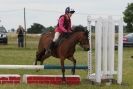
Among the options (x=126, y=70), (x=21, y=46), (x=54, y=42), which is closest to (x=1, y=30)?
(x=21, y=46)

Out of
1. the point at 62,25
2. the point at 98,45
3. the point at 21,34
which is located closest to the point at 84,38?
the point at 98,45

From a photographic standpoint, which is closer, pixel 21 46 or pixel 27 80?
pixel 27 80

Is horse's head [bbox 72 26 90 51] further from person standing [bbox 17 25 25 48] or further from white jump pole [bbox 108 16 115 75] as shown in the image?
person standing [bbox 17 25 25 48]

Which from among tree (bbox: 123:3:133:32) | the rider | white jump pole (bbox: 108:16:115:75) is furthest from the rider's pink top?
tree (bbox: 123:3:133:32)

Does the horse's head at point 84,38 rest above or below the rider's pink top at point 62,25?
below

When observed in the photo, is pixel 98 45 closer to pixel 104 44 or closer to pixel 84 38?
pixel 104 44

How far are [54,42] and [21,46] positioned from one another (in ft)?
76.1

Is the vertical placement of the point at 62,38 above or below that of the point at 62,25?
below

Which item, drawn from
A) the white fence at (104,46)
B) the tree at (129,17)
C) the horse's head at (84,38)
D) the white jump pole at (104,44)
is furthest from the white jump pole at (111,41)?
the tree at (129,17)

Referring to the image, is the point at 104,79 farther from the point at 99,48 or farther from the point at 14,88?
the point at 14,88

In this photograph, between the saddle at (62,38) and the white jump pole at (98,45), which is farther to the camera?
A: the saddle at (62,38)

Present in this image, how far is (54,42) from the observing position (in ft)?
50.6

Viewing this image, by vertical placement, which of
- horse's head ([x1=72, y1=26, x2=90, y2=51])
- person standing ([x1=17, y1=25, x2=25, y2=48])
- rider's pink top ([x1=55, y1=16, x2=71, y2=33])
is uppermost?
rider's pink top ([x1=55, y1=16, x2=71, y2=33])

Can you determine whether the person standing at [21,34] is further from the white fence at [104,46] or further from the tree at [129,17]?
the tree at [129,17]
